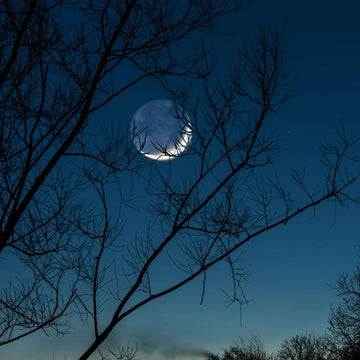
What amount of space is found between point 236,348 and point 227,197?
128 ft

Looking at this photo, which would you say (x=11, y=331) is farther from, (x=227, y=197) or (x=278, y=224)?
(x=278, y=224)

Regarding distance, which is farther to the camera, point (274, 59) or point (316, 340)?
point (316, 340)

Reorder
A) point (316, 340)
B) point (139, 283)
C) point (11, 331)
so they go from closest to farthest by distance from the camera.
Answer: point (139, 283)
point (11, 331)
point (316, 340)

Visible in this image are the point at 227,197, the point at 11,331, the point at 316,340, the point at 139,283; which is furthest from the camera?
the point at 316,340

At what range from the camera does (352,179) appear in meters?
3.22

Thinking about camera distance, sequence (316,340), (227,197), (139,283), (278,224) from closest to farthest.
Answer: (139,283)
(278,224)
(227,197)
(316,340)

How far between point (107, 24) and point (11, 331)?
2.69 m

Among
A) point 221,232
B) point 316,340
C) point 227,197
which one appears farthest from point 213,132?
point 316,340

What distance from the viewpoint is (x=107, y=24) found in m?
3.42

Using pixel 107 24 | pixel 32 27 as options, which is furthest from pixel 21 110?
pixel 107 24

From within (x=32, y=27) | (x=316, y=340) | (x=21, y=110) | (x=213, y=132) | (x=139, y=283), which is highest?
(x=316, y=340)

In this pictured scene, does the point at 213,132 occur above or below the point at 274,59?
below

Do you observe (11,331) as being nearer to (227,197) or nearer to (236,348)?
(227,197)

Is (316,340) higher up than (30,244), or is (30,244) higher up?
(316,340)
